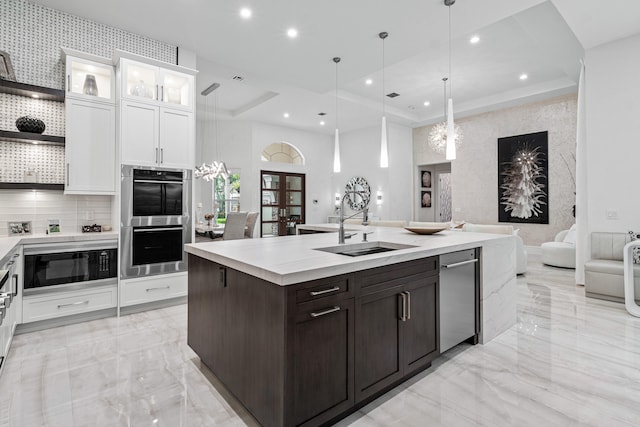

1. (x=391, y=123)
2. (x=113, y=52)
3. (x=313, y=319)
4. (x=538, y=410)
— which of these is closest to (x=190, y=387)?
(x=313, y=319)

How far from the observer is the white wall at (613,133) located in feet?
13.0

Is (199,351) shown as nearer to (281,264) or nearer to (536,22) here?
(281,264)

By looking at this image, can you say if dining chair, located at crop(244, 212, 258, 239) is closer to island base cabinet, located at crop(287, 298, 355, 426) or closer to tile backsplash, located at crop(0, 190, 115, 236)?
tile backsplash, located at crop(0, 190, 115, 236)

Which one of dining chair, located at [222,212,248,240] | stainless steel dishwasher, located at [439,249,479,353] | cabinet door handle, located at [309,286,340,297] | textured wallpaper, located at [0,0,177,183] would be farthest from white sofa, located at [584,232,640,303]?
textured wallpaper, located at [0,0,177,183]

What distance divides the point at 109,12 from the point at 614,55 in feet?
19.9

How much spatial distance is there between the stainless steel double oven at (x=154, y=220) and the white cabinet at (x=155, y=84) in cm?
81

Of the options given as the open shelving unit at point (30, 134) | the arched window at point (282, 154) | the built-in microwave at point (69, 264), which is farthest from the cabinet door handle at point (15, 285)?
the arched window at point (282, 154)

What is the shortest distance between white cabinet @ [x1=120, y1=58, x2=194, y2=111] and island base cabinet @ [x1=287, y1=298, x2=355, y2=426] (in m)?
3.33

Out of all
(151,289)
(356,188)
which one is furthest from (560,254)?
(151,289)

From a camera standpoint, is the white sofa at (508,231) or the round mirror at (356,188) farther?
the round mirror at (356,188)

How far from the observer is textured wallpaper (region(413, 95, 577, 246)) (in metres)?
6.55

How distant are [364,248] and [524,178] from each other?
20.5 feet

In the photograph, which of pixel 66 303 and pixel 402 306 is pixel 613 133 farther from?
pixel 66 303

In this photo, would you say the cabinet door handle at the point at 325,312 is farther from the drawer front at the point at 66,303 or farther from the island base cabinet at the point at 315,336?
the drawer front at the point at 66,303
